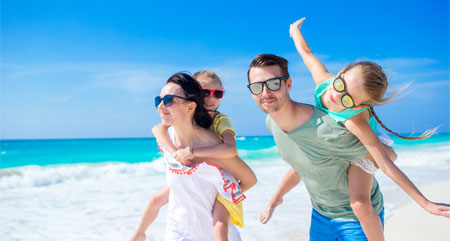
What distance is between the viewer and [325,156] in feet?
8.71

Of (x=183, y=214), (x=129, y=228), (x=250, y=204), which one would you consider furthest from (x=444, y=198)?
(x=183, y=214)

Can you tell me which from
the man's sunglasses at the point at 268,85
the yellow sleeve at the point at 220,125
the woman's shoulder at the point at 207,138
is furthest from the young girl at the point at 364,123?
the woman's shoulder at the point at 207,138

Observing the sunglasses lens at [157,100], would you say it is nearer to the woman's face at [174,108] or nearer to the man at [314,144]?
the woman's face at [174,108]

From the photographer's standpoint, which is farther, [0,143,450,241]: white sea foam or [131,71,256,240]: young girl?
[0,143,450,241]: white sea foam

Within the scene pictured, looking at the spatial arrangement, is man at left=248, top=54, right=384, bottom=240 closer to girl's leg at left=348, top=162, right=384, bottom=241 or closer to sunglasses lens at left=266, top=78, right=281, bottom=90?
sunglasses lens at left=266, top=78, right=281, bottom=90

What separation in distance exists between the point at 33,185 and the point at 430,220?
40.8ft

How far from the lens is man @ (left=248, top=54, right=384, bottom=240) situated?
258cm

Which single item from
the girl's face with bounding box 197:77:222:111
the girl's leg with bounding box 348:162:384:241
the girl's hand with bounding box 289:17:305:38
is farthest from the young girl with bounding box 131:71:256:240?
the girl's hand with bounding box 289:17:305:38

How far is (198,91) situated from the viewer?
2.61 metres

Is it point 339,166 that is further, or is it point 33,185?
point 33,185

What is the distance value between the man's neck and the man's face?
0.05 meters

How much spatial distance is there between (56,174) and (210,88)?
13165mm

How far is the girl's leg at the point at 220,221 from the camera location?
240 cm

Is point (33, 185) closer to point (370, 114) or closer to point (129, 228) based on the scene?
point (129, 228)
